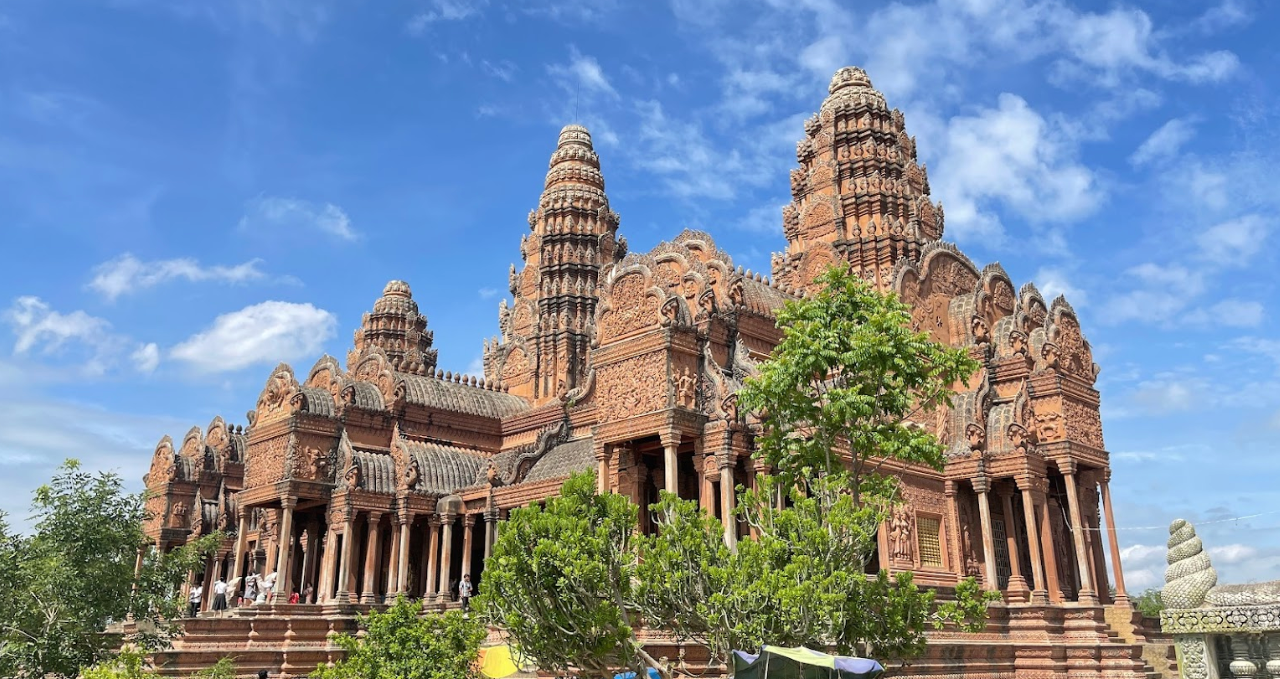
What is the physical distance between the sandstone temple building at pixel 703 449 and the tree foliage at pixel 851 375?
5.09 metres

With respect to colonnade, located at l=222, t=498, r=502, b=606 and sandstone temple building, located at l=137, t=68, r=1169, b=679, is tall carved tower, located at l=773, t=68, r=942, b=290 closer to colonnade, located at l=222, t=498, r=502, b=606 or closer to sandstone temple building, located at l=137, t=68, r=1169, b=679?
sandstone temple building, located at l=137, t=68, r=1169, b=679

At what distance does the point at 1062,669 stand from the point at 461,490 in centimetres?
1719

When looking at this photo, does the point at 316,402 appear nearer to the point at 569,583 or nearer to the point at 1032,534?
the point at 569,583

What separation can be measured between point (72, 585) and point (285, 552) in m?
12.0

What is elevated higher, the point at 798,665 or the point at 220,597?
the point at 220,597

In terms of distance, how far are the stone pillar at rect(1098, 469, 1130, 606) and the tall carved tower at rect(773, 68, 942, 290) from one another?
914cm

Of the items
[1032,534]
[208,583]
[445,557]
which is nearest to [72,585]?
[445,557]

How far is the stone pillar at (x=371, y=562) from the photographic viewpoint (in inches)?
1172

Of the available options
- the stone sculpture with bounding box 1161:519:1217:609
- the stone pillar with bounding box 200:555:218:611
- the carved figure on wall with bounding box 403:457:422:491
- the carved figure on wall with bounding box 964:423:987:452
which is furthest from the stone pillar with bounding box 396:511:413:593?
the stone sculpture with bounding box 1161:519:1217:609

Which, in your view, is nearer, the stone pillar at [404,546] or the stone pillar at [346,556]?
the stone pillar at [346,556]

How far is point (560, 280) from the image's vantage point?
160ft

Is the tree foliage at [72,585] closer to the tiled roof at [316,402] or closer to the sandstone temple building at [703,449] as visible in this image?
the sandstone temple building at [703,449]

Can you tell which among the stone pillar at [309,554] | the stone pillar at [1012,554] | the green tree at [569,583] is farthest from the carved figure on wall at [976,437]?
the stone pillar at [309,554]

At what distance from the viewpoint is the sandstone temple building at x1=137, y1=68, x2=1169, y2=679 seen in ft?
77.5
